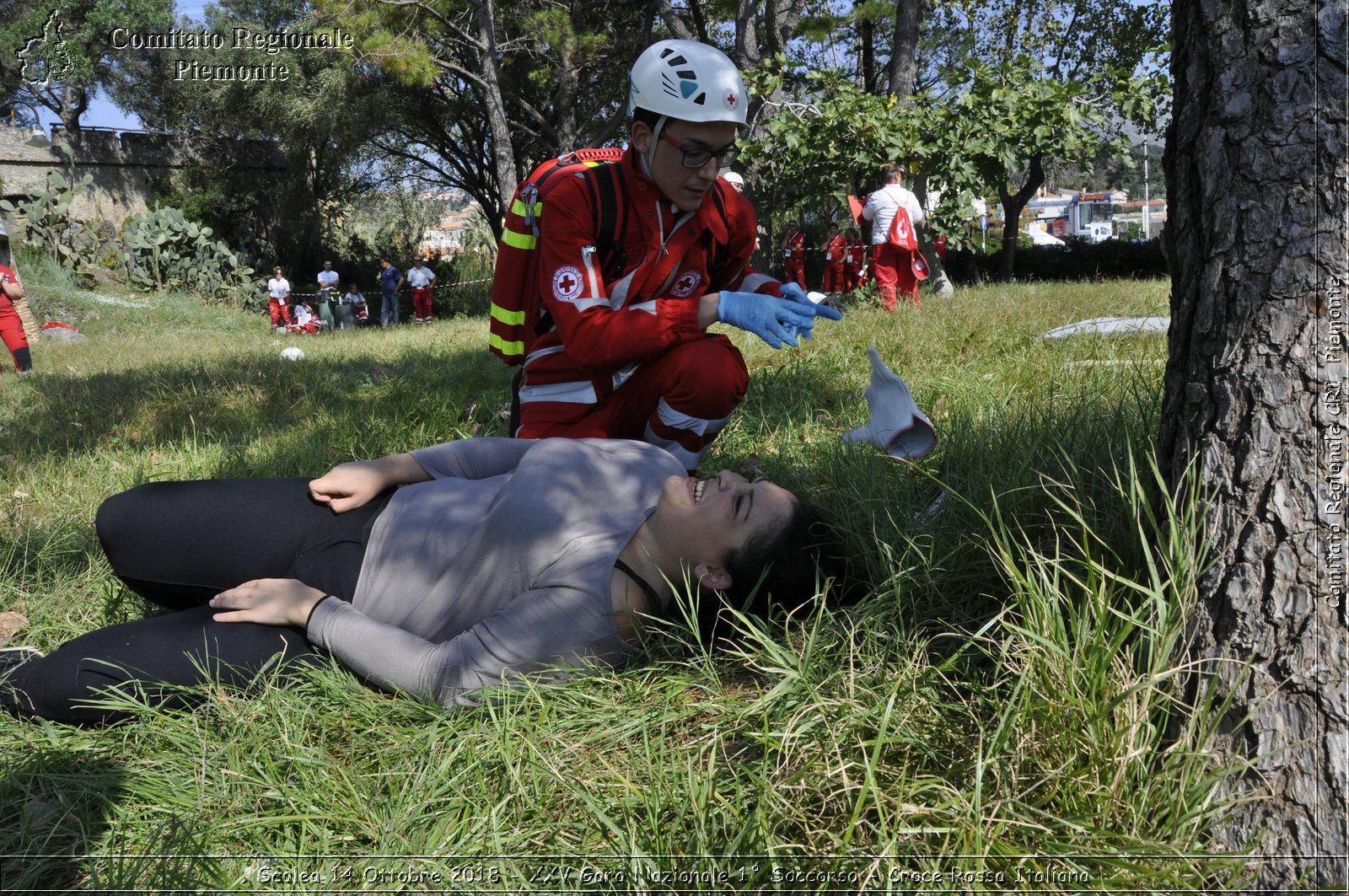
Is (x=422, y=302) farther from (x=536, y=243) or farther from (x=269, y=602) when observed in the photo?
(x=269, y=602)

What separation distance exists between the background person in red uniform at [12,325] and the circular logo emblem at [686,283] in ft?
27.2

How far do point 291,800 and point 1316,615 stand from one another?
1.85 meters

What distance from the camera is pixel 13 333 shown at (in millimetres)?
8891

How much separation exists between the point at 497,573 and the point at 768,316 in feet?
4.26

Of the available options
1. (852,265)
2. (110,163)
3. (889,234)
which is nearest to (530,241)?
(889,234)

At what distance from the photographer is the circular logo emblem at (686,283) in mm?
3309

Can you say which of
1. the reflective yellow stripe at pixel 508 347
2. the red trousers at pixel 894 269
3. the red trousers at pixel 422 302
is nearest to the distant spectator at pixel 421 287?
the red trousers at pixel 422 302

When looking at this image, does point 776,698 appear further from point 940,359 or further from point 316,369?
point 316,369

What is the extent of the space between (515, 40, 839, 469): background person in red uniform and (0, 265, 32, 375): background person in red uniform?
807 centimetres

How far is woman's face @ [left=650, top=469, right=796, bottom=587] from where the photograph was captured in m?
2.13

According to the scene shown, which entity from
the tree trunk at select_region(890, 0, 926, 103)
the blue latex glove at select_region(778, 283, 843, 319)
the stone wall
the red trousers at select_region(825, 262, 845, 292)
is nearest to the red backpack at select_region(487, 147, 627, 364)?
the blue latex glove at select_region(778, 283, 843, 319)

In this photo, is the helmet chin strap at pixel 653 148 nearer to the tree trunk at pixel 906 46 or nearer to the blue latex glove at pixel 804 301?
the blue latex glove at pixel 804 301

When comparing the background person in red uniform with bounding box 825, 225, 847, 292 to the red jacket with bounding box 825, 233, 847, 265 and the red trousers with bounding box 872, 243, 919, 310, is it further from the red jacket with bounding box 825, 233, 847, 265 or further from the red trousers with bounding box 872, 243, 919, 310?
the red trousers with bounding box 872, 243, 919, 310

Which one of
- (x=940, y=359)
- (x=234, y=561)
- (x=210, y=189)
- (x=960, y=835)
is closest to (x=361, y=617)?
(x=234, y=561)
